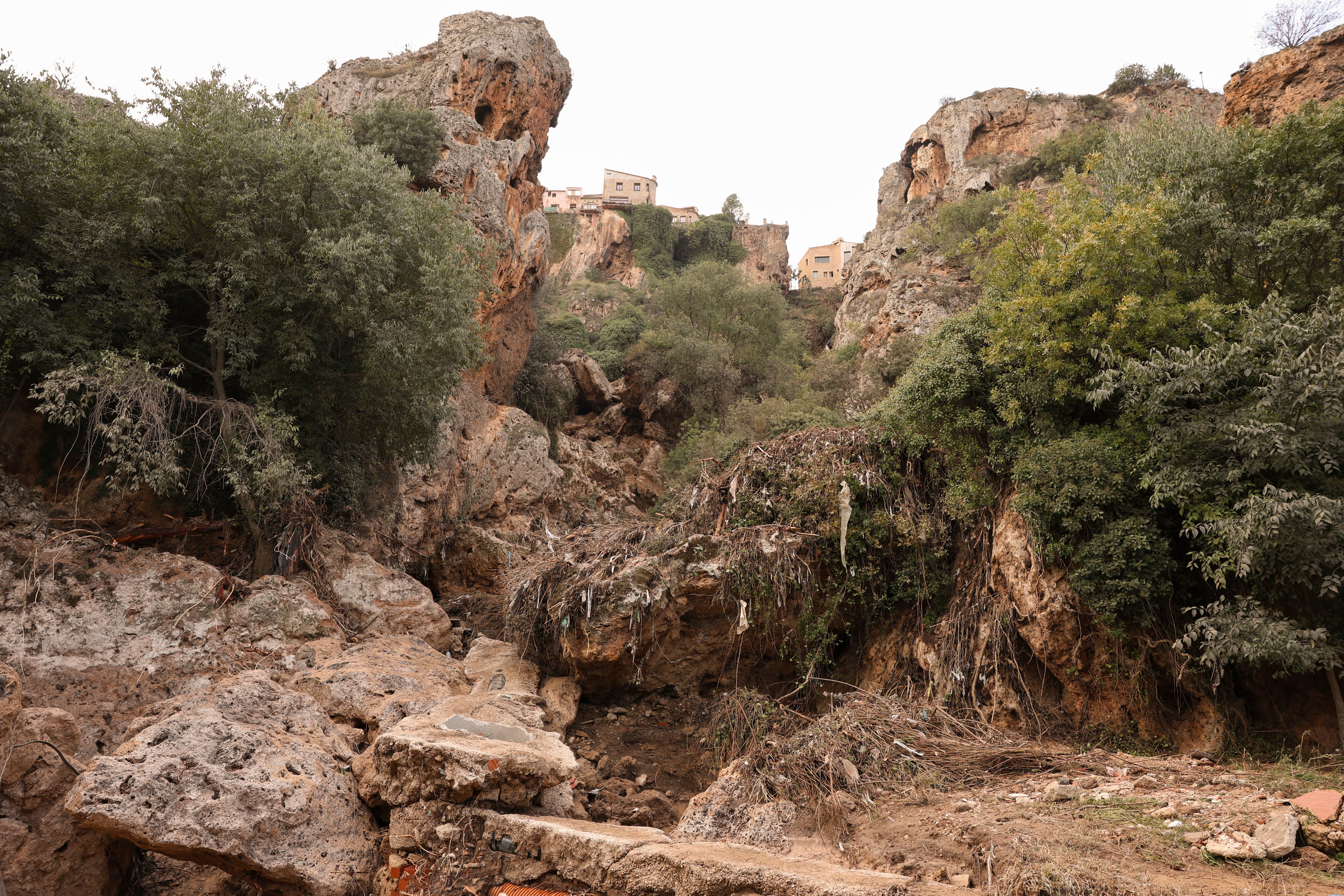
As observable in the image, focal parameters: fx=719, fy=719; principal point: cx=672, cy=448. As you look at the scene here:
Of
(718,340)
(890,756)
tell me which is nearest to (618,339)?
(718,340)

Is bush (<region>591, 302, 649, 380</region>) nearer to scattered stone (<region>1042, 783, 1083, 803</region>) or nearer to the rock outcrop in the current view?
the rock outcrop

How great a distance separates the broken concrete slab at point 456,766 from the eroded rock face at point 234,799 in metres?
0.42

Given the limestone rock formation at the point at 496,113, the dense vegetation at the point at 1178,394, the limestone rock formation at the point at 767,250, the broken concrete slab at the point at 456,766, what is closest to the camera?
the broken concrete slab at the point at 456,766

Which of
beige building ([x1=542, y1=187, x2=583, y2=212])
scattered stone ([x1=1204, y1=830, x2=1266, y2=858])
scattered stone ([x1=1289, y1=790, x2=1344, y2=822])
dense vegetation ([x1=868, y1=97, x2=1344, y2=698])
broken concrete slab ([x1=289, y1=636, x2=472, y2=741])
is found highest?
beige building ([x1=542, y1=187, x2=583, y2=212])

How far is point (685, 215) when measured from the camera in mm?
67562

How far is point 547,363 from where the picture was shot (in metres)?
25.8

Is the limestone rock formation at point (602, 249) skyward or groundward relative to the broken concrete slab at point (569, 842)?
skyward

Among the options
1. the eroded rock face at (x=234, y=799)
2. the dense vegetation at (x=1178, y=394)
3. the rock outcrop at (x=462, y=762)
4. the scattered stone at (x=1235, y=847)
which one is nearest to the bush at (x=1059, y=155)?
the dense vegetation at (x=1178, y=394)

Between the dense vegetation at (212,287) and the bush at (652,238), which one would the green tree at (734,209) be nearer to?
the bush at (652,238)

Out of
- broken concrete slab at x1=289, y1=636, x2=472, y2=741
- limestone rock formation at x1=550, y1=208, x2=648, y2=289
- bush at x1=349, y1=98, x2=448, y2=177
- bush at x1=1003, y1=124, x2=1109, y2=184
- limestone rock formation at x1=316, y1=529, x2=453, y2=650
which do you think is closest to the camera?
broken concrete slab at x1=289, y1=636, x2=472, y2=741

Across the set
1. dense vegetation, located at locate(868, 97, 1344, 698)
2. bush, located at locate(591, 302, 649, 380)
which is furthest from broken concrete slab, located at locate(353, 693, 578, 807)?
bush, located at locate(591, 302, 649, 380)

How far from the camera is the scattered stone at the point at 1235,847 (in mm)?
4586

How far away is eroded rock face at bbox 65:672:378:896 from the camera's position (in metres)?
5.05

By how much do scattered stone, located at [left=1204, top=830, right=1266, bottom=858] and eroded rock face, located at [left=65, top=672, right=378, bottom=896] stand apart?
6.11m
